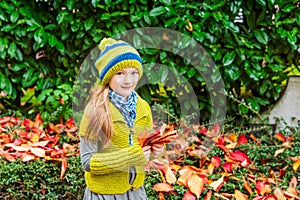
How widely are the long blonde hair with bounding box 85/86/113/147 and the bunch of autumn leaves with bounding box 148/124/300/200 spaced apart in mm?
702

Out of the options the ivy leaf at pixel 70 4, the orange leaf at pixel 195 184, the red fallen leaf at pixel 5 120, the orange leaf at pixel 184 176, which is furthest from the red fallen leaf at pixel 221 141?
the red fallen leaf at pixel 5 120

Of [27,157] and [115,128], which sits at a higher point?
[115,128]

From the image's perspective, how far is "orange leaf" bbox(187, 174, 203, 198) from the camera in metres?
2.89

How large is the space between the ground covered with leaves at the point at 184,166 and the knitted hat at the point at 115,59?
0.74 m

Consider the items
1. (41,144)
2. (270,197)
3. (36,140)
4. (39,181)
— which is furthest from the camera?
(36,140)

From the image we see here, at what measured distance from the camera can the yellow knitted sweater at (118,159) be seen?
214 cm

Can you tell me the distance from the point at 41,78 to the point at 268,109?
2.01m

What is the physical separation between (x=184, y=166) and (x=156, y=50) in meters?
1.02

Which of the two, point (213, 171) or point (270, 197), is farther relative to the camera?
point (213, 171)

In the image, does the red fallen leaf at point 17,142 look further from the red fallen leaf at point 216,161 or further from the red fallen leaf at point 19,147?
the red fallen leaf at point 216,161

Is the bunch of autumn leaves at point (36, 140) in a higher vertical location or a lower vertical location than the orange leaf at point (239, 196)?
higher

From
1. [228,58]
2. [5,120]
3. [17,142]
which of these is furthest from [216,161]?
[5,120]

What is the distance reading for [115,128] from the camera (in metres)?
2.22

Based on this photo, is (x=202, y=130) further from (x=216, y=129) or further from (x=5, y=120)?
(x=5, y=120)
